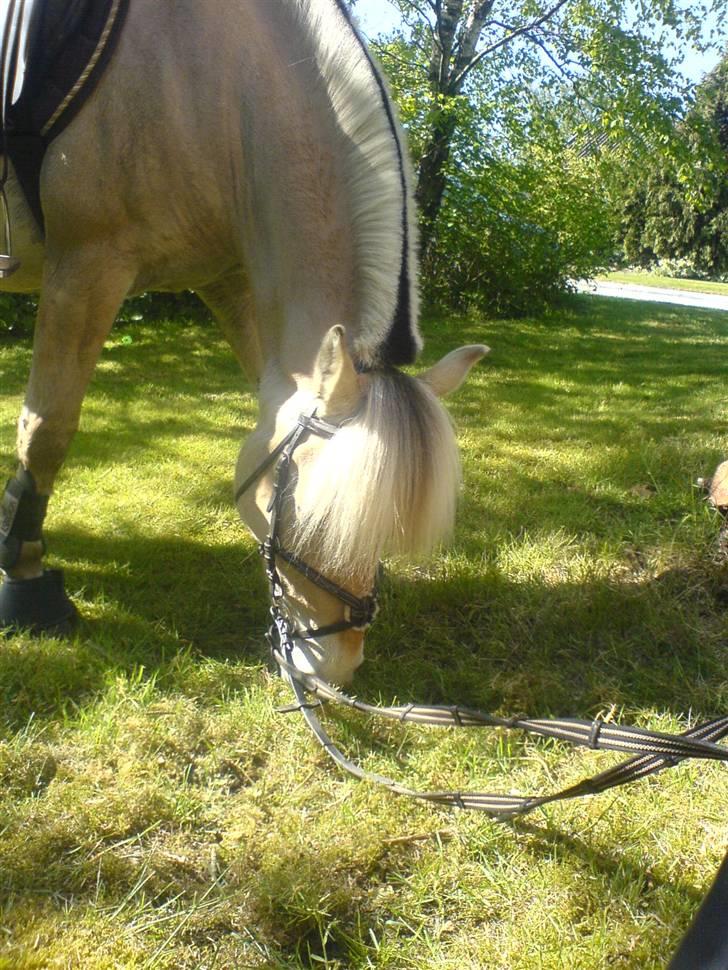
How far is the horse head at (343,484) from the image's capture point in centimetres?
197

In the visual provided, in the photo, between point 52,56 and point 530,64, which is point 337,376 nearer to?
point 52,56

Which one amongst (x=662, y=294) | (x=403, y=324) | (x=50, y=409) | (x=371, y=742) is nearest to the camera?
(x=403, y=324)

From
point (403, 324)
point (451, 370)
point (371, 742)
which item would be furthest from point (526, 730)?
point (403, 324)

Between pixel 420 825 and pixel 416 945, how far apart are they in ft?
1.22

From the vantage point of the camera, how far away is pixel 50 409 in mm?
2709

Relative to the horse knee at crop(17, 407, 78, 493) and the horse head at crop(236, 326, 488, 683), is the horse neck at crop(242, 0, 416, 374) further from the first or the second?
the horse knee at crop(17, 407, 78, 493)

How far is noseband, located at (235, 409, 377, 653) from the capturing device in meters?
2.18

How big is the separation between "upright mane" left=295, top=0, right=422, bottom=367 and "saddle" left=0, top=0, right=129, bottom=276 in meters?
0.67

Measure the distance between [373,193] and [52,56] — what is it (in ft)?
3.73

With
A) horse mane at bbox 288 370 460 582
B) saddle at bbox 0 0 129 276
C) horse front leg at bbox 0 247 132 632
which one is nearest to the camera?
horse mane at bbox 288 370 460 582

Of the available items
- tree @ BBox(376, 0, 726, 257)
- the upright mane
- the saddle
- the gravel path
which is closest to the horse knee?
the saddle

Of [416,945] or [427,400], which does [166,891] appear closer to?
[416,945]

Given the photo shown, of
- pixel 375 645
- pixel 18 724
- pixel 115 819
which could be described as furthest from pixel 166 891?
pixel 375 645

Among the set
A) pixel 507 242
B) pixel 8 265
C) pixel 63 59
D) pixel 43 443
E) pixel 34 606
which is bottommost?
pixel 34 606
